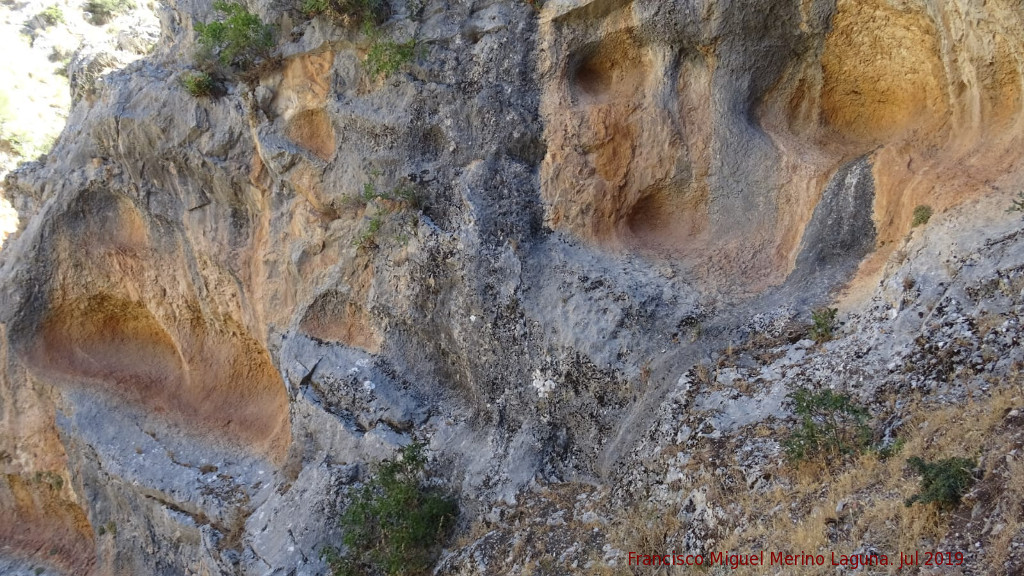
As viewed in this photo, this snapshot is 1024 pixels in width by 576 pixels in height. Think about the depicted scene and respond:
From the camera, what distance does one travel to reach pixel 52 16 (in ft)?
62.0

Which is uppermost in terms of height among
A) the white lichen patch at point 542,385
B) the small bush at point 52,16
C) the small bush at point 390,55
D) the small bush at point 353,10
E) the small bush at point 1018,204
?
the small bush at point 52,16

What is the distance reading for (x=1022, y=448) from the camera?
4.14 m

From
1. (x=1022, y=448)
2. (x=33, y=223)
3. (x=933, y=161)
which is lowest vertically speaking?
(x=1022, y=448)

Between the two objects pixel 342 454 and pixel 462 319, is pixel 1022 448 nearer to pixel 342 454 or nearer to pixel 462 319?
pixel 462 319

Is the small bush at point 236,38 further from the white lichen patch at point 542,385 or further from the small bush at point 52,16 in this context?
the small bush at point 52,16

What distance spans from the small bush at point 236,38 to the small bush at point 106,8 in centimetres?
1187

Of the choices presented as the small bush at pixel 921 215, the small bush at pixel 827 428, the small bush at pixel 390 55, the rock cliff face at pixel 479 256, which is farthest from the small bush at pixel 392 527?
the small bush at pixel 921 215

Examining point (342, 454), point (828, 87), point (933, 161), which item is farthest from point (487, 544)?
point (828, 87)

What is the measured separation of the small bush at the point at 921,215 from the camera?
247 inches

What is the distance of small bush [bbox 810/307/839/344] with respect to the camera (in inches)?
248

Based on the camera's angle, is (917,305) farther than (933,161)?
No

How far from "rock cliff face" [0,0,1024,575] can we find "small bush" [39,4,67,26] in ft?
33.5

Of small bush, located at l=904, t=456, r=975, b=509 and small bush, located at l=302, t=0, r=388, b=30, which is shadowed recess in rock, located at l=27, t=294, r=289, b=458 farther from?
small bush, located at l=904, t=456, r=975, b=509

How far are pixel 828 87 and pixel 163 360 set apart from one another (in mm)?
10285
